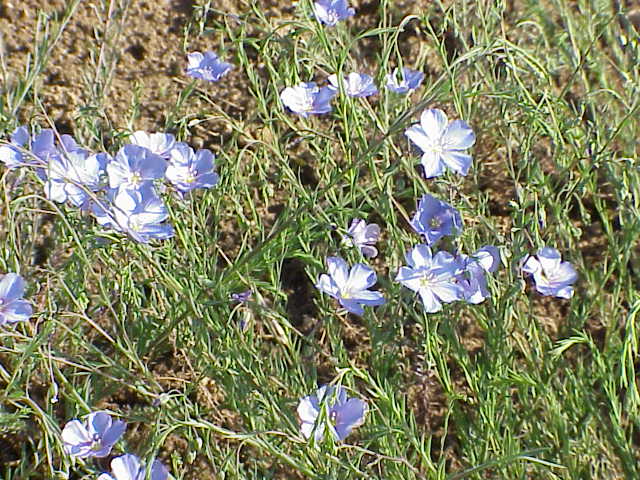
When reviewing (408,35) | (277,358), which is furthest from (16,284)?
(408,35)

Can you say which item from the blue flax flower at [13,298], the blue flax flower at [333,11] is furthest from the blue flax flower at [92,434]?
the blue flax flower at [333,11]

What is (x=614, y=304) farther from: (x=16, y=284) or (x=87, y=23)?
(x=87, y=23)

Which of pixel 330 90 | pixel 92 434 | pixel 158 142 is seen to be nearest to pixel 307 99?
pixel 330 90

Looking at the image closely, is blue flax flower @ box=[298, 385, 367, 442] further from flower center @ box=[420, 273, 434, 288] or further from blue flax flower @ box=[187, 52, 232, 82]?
blue flax flower @ box=[187, 52, 232, 82]

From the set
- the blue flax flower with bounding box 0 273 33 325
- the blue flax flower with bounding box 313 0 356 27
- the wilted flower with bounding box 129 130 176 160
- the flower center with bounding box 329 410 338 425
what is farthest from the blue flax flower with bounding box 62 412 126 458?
the blue flax flower with bounding box 313 0 356 27

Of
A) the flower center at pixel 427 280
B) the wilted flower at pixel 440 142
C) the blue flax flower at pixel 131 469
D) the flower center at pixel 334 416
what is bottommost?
the blue flax flower at pixel 131 469

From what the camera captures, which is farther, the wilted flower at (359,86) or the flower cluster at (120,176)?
the wilted flower at (359,86)

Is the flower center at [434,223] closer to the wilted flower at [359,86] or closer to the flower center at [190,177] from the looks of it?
the wilted flower at [359,86]
